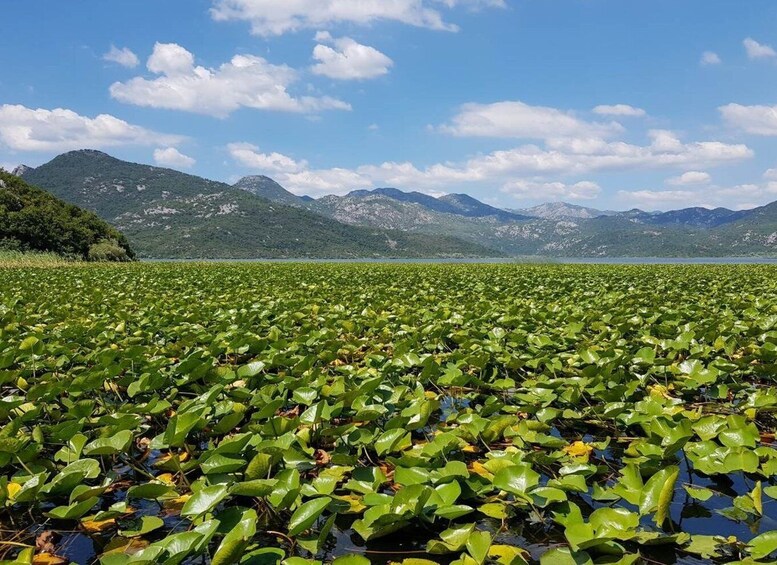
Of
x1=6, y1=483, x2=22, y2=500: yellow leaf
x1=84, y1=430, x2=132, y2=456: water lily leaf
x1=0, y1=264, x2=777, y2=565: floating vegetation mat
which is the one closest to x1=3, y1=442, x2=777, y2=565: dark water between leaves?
x1=0, y1=264, x2=777, y2=565: floating vegetation mat

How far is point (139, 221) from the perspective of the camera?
19162 cm

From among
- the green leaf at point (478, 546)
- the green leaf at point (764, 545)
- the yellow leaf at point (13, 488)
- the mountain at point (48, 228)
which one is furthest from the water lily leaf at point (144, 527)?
the mountain at point (48, 228)

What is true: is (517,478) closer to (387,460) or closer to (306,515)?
(387,460)

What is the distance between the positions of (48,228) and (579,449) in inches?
2304

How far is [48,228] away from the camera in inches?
1933

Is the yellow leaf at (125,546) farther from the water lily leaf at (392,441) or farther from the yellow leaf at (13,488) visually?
the water lily leaf at (392,441)

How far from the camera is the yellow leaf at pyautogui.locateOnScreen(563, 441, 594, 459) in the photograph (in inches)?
122

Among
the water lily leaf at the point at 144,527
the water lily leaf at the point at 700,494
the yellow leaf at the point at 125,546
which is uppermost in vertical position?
the water lily leaf at the point at 700,494

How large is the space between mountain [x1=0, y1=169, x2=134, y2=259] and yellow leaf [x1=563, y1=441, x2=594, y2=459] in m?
53.7

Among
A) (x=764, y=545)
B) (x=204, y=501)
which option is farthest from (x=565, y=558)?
(x=204, y=501)

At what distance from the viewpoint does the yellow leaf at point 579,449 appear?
122 inches

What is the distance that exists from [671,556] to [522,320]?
17.2ft

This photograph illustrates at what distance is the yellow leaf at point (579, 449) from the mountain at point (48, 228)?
5373cm

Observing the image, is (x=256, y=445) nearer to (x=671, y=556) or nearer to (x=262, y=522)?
(x=262, y=522)
